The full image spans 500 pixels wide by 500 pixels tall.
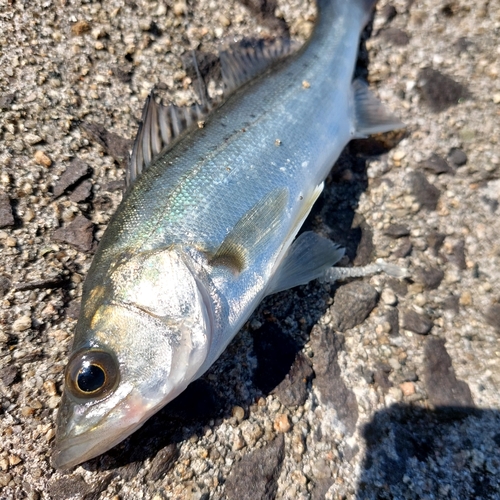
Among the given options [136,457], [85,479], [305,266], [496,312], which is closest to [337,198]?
[305,266]

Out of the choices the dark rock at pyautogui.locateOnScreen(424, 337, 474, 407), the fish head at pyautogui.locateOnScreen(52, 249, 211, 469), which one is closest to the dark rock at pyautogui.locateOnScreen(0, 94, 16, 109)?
the fish head at pyautogui.locateOnScreen(52, 249, 211, 469)

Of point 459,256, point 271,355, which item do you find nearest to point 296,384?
point 271,355

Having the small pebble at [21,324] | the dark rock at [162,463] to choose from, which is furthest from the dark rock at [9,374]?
the dark rock at [162,463]

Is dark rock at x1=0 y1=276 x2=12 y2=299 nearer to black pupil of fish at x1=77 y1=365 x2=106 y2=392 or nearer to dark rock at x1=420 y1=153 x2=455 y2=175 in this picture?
black pupil of fish at x1=77 y1=365 x2=106 y2=392

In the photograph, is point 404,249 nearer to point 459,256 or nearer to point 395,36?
point 459,256

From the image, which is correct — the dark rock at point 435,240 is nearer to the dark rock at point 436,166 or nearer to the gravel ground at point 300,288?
the gravel ground at point 300,288

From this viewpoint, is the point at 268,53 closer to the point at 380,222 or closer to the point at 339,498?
the point at 380,222
